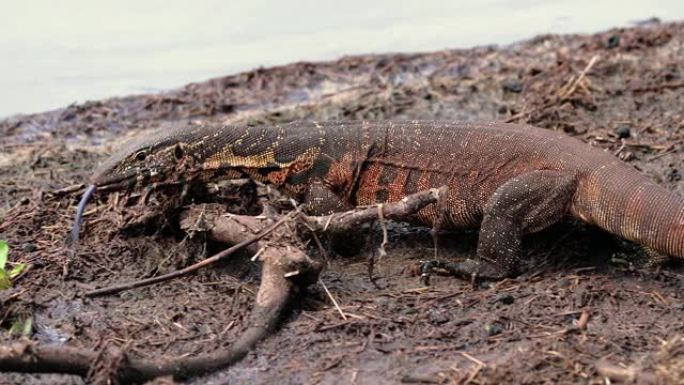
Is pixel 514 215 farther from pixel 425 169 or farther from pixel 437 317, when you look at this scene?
pixel 437 317

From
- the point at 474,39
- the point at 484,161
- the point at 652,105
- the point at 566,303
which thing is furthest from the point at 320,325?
the point at 474,39

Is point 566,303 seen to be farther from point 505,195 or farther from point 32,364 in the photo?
point 32,364

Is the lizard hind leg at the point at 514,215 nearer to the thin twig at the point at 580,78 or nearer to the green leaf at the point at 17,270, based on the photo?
Result: the green leaf at the point at 17,270

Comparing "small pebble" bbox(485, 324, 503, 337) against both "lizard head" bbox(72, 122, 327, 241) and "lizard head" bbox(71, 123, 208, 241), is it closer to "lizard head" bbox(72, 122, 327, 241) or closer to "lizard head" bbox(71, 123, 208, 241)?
"lizard head" bbox(72, 122, 327, 241)

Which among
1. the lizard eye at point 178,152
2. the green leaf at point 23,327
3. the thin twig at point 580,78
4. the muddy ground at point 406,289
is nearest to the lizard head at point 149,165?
the lizard eye at point 178,152

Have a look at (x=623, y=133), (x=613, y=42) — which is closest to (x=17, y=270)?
(x=623, y=133)

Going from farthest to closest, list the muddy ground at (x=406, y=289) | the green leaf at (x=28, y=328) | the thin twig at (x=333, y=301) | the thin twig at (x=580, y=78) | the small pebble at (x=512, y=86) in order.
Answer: the small pebble at (x=512, y=86) → the thin twig at (x=580, y=78) → the green leaf at (x=28, y=328) → the thin twig at (x=333, y=301) → the muddy ground at (x=406, y=289)

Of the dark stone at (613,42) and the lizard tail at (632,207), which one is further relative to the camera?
the dark stone at (613,42)
